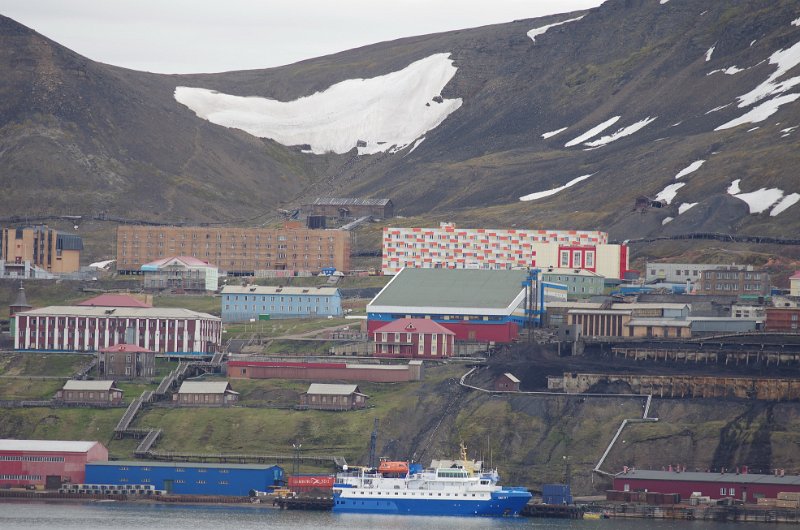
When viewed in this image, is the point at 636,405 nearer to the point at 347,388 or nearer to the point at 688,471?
the point at 688,471

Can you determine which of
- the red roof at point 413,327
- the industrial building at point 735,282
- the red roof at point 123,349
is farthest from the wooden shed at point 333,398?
the industrial building at point 735,282

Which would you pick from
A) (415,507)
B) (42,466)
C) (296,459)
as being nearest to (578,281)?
(296,459)

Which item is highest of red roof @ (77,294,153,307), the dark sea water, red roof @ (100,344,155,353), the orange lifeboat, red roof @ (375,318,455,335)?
red roof @ (77,294,153,307)

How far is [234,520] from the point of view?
118 metres

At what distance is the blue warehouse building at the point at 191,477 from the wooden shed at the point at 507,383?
21848 millimetres

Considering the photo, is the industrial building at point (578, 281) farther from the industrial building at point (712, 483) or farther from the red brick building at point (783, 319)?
the industrial building at point (712, 483)

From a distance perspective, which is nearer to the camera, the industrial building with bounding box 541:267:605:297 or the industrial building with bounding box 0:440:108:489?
the industrial building with bounding box 0:440:108:489

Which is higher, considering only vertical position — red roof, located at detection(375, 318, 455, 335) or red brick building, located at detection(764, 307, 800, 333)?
red brick building, located at detection(764, 307, 800, 333)

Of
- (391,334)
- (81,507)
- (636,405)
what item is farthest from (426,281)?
(81,507)

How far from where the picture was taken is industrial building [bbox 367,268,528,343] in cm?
16538

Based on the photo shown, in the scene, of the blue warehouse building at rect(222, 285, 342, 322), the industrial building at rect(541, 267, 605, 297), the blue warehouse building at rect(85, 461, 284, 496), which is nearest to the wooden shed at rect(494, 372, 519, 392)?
the blue warehouse building at rect(85, 461, 284, 496)

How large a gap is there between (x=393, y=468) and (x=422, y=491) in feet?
9.01

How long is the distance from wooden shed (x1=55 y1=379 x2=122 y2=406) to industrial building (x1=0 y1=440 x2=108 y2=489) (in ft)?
53.8

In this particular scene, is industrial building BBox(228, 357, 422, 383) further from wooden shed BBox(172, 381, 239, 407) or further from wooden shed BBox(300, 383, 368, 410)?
wooden shed BBox(172, 381, 239, 407)
